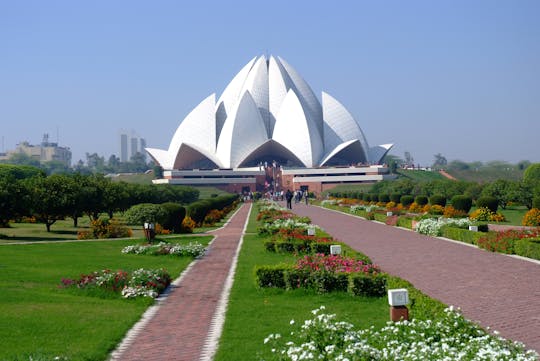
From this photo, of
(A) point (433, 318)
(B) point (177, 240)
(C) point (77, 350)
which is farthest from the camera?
(B) point (177, 240)

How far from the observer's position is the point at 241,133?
62.6 meters

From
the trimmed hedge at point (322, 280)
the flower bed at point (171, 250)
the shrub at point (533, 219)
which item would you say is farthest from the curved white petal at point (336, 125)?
the trimmed hedge at point (322, 280)

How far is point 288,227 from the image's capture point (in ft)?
50.5

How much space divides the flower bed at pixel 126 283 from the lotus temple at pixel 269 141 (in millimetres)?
54110

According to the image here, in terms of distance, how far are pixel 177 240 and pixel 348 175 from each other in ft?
156

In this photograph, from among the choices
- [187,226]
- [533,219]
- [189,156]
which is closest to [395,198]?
[533,219]

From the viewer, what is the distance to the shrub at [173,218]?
680 inches

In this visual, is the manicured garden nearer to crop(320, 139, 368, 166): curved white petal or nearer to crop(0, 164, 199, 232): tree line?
crop(0, 164, 199, 232): tree line

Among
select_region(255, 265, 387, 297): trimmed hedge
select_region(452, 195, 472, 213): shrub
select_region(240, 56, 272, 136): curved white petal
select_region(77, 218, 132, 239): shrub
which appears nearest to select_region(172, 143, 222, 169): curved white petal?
select_region(240, 56, 272, 136): curved white petal

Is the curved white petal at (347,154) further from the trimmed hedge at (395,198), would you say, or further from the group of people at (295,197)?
the trimmed hedge at (395,198)

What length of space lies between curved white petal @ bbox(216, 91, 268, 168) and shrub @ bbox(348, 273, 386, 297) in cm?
5513

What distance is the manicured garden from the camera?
12.9 feet

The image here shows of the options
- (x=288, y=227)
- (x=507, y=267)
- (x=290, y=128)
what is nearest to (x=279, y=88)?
(x=290, y=128)

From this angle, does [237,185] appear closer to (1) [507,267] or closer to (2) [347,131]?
(2) [347,131]
